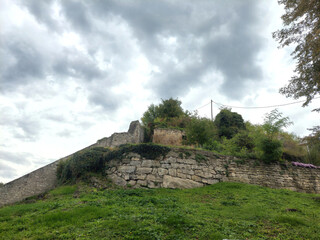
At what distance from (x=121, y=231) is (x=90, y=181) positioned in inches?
219

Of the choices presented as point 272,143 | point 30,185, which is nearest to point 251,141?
point 272,143

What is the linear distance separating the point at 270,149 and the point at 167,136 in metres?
7.04

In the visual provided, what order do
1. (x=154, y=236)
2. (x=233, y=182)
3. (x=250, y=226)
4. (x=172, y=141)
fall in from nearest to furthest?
(x=154, y=236), (x=250, y=226), (x=233, y=182), (x=172, y=141)

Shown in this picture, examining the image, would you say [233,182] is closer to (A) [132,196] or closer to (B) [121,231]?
(A) [132,196]

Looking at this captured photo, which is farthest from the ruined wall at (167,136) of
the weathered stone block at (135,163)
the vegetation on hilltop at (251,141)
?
the weathered stone block at (135,163)

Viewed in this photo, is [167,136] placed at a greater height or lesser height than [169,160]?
greater

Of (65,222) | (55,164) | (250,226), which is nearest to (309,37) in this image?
(250,226)

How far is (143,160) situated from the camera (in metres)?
10.4

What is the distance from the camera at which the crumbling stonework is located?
1425 centimetres

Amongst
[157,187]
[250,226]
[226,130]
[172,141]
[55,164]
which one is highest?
[226,130]

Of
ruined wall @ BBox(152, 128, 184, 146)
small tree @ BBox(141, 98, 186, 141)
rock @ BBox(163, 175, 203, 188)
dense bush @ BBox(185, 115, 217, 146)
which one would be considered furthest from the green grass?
small tree @ BBox(141, 98, 186, 141)

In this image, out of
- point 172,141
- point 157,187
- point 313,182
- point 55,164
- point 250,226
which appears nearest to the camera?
point 250,226

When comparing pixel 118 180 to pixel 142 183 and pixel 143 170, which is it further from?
pixel 143 170

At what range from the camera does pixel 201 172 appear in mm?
10477
